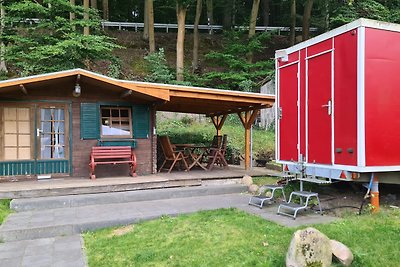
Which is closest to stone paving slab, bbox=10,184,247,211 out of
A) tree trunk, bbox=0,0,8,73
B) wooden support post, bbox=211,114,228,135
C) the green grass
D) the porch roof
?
the green grass

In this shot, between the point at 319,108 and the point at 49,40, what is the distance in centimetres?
1075

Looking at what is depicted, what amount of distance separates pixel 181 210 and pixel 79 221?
172 cm

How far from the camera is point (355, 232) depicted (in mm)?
4312

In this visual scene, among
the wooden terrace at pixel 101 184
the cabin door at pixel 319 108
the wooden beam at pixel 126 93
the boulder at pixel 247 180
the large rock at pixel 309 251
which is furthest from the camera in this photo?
the boulder at pixel 247 180

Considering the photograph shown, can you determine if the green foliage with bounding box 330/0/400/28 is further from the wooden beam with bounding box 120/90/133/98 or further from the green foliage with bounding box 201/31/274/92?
the wooden beam with bounding box 120/90/133/98

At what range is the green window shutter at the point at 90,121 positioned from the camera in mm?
8562

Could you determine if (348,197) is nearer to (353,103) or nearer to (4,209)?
(353,103)

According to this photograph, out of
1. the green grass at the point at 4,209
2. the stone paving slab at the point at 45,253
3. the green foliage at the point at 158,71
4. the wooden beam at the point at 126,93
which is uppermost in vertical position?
the green foliage at the point at 158,71

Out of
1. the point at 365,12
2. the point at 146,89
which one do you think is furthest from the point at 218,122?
the point at 365,12

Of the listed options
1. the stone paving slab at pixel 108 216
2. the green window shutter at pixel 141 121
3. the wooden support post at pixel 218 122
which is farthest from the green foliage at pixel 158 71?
the stone paving slab at pixel 108 216

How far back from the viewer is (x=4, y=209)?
20.6ft

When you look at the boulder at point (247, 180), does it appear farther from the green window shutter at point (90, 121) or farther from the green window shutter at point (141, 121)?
the green window shutter at point (90, 121)

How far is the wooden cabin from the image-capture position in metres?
7.99

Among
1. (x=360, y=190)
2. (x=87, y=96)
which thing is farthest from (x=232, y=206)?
(x=87, y=96)
